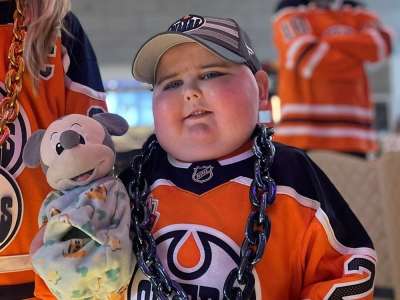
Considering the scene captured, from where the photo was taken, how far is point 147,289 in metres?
0.80

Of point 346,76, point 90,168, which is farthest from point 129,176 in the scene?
point 346,76

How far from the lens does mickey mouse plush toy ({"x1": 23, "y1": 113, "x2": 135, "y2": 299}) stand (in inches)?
29.5

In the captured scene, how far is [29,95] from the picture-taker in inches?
36.9

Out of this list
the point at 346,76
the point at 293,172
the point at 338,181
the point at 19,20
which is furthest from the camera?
the point at 346,76

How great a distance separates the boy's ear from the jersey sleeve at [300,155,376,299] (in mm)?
172

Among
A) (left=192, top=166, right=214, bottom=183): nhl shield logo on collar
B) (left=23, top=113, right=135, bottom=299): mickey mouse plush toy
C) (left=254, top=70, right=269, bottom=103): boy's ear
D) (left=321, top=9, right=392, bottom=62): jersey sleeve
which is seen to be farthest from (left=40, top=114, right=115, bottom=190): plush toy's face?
(left=321, top=9, right=392, bottom=62): jersey sleeve

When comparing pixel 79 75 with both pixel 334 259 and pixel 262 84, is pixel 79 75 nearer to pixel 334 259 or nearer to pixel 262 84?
pixel 262 84

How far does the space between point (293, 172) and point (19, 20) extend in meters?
0.46

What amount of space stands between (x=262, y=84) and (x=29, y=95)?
0.34 meters

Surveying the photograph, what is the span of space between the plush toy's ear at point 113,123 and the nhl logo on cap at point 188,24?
0.48 feet

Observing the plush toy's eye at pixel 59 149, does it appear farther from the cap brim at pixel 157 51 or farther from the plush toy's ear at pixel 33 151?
the cap brim at pixel 157 51

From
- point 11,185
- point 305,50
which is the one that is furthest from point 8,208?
point 305,50

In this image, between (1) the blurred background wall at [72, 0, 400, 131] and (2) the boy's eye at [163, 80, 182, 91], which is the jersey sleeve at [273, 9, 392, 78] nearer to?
(2) the boy's eye at [163, 80, 182, 91]

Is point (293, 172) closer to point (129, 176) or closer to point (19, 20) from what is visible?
point (129, 176)
